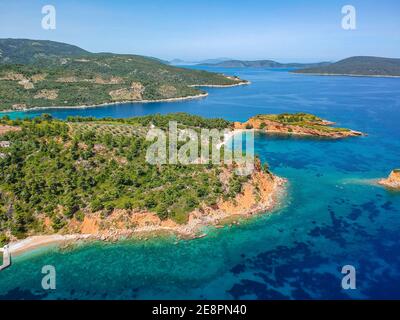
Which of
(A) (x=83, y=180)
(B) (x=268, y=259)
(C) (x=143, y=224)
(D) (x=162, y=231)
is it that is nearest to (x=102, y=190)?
(A) (x=83, y=180)

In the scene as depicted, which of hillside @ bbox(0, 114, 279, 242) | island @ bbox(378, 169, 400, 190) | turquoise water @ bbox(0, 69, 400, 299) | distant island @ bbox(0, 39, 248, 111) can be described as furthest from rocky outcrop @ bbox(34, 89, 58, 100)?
island @ bbox(378, 169, 400, 190)

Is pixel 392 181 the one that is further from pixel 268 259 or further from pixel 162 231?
pixel 162 231

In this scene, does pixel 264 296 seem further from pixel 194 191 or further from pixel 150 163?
pixel 150 163

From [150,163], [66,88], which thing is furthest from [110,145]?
[66,88]

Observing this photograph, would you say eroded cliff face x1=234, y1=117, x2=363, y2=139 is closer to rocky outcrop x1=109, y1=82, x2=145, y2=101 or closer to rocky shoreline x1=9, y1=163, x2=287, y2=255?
rocky shoreline x1=9, y1=163, x2=287, y2=255

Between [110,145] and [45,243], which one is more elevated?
[110,145]

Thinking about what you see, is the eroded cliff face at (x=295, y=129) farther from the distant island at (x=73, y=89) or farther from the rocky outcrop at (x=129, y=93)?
the rocky outcrop at (x=129, y=93)
